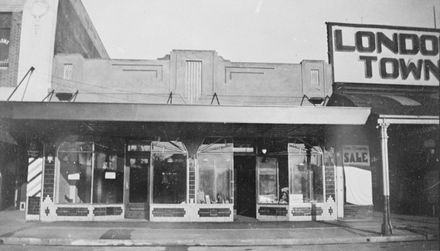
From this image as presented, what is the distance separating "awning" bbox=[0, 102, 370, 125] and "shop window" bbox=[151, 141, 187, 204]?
301 centimetres

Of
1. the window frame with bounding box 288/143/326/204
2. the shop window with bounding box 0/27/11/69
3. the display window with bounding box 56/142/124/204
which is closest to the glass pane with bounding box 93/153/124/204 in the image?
the display window with bounding box 56/142/124/204

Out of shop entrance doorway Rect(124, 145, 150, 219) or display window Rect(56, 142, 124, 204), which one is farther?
shop entrance doorway Rect(124, 145, 150, 219)

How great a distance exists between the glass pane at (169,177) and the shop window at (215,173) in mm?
641

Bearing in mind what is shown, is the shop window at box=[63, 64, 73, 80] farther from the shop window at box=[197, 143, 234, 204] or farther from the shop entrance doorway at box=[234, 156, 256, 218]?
the shop entrance doorway at box=[234, 156, 256, 218]

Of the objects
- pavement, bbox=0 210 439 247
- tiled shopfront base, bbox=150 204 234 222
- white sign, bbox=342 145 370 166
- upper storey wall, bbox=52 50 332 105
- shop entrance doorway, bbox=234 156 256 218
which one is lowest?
pavement, bbox=0 210 439 247

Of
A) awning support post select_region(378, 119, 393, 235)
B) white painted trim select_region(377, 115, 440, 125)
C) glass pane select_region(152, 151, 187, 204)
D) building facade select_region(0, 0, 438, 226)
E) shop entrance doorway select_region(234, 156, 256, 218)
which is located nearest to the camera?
awning support post select_region(378, 119, 393, 235)

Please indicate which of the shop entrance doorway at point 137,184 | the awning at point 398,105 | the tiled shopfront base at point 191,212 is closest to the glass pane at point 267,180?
the tiled shopfront base at point 191,212

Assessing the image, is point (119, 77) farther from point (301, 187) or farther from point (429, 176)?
point (429, 176)

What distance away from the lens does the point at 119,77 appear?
1625cm

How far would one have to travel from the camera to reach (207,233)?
12.0 meters

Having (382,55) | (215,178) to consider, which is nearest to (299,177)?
(215,178)

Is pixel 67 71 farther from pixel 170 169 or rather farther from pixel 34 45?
pixel 170 169

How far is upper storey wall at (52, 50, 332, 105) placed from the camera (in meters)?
16.1

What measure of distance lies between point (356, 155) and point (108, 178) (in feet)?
31.6
